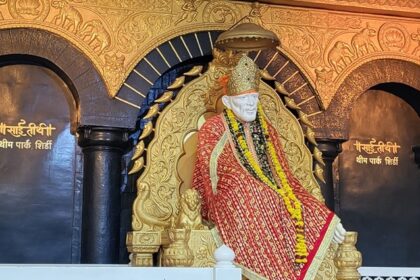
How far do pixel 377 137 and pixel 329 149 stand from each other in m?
0.76

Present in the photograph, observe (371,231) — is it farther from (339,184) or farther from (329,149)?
(329,149)

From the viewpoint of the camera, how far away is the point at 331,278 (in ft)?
17.2

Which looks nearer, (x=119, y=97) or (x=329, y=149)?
(x=119, y=97)

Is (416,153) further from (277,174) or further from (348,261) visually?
(348,261)

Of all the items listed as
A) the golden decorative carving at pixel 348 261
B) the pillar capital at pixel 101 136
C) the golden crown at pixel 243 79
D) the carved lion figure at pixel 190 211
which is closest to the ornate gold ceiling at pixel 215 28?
the pillar capital at pixel 101 136

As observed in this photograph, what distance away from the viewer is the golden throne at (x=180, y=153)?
18.1 ft

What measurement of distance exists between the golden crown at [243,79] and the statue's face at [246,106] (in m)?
0.04

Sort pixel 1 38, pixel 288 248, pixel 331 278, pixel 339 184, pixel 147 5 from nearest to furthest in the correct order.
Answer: pixel 288 248 → pixel 331 278 → pixel 1 38 → pixel 147 5 → pixel 339 184

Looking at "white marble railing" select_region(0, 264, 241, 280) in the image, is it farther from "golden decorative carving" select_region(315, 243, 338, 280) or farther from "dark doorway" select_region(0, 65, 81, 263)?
"dark doorway" select_region(0, 65, 81, 263)

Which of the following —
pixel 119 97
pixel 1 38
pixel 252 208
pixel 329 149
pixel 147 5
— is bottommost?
pixel 252 208

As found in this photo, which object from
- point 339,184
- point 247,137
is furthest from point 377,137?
point 247,137

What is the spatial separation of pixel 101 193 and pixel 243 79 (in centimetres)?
153

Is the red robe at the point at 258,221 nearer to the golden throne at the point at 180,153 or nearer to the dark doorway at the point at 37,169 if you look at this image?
the golden throne at the point at 180,153

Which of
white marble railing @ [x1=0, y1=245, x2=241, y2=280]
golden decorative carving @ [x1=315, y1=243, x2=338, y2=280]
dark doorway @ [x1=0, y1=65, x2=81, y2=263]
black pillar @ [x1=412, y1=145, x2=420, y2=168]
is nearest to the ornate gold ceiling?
dark doorway @ [x1=0, y1=65, x2=81, y2=263]
